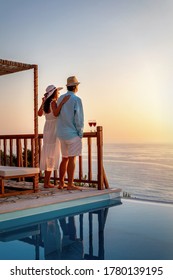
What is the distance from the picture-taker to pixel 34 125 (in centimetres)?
579

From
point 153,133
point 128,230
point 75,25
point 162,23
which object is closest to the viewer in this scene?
point 128,230

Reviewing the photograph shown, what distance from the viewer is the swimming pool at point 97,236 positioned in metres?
3.21

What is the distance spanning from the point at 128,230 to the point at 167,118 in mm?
17986

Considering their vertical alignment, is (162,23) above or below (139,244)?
above

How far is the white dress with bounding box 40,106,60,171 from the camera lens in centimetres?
555

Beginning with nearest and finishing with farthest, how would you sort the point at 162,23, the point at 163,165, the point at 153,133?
the point at 162,23 → the point at 153,133 → the point at 163,165

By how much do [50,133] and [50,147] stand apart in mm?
211

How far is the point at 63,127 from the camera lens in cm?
524

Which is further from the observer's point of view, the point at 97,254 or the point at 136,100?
the point at 136,100

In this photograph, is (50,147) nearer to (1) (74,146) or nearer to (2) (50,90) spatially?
(1) (74,146)

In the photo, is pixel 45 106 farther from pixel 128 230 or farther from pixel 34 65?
pixel 128 230

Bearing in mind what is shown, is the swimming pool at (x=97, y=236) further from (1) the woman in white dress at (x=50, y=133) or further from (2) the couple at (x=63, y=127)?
(1) the woman in white dress at (x=50, y=133)

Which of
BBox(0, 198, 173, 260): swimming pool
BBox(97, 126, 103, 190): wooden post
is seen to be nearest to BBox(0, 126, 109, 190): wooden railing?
BBox(97, 126, 103, 190): wooden post

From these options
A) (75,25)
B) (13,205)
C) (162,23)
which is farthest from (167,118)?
(13,205)
